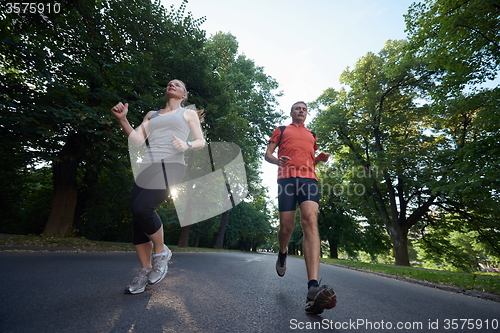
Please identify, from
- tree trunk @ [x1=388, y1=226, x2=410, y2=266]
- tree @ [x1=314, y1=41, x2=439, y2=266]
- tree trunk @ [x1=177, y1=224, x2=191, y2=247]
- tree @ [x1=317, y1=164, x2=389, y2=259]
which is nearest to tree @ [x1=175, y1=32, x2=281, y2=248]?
tree trunk @ [x1=177, y1=224, x2=191, y2=247]

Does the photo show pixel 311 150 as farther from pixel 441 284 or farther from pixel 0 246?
pixel 0 246

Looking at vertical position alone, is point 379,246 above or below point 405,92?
below

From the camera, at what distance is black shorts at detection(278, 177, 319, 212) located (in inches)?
113

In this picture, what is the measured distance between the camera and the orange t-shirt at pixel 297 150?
3037 mm

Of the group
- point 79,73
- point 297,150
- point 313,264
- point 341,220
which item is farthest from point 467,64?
point 341,220

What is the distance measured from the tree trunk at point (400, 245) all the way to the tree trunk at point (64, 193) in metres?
17.9

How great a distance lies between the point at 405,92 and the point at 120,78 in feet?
59.8

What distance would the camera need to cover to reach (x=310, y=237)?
2691 mm

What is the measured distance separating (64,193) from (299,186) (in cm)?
955

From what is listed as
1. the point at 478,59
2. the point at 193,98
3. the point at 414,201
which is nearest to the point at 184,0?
the point at 193,98

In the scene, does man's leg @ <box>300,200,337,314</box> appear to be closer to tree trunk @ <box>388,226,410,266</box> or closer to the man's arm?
the man's arm

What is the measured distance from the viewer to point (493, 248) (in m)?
16.2

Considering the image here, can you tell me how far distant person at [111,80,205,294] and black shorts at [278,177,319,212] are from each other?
3.57ft

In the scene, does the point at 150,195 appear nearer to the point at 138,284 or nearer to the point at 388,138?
the point at 138,284
